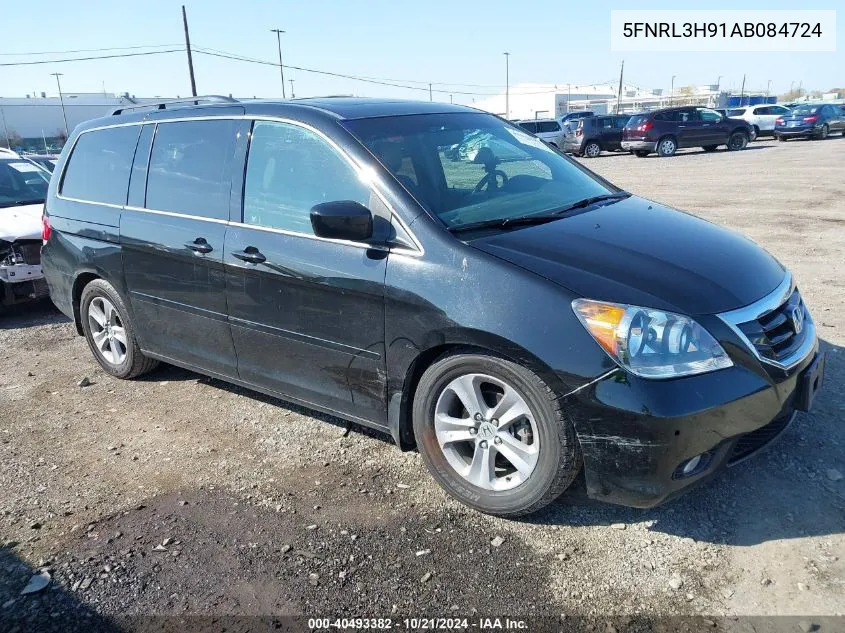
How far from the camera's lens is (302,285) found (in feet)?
11.6

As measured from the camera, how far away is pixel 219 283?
3939 millimetres

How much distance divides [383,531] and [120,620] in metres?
1.11

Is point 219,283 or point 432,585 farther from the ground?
point 219,283

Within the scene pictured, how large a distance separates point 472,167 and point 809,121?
32835mm

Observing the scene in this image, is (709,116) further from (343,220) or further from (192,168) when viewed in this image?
(343,220)

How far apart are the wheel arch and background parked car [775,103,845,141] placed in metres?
33.6

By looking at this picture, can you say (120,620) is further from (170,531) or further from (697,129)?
(697,129)

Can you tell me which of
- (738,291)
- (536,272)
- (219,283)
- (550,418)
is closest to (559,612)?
(550,418)

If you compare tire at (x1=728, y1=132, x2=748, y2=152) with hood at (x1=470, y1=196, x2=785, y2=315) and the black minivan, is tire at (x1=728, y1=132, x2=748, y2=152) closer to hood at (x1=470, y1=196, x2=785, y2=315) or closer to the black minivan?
the black minivan

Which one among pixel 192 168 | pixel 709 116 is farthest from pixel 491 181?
pixel 709 116

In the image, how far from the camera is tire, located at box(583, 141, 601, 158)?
2922 cm

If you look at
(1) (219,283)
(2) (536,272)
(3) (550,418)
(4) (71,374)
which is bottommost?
(4) (71,374)

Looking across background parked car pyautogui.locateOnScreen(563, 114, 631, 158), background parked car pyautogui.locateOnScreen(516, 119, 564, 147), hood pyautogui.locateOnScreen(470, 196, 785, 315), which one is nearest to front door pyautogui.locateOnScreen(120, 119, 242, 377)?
hood pyautogui.locateOnScreen(470, 196, 785, 315)

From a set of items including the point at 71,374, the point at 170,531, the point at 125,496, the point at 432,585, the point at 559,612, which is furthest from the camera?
the point at 71,374
